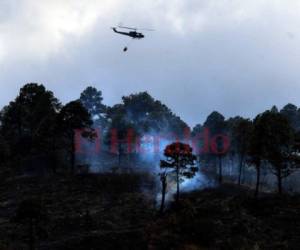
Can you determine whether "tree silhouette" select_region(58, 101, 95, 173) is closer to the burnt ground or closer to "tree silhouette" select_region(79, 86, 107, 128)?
the burnt ground

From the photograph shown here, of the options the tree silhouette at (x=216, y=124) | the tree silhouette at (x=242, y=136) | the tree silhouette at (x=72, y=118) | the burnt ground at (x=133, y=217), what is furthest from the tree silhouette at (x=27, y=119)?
the tree silhouette at (x=242, y=136)

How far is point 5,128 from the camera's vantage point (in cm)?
10738

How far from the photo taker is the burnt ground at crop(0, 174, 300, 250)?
57.4 meters

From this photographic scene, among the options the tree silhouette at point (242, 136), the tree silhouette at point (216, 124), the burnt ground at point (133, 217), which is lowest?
the burnt ground at point (133, 217)

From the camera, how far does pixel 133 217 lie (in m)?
69.2

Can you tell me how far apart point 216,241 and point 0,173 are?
49.6m

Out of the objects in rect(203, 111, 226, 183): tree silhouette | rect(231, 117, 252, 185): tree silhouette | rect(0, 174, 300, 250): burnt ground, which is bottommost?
rect(0, 174, 300, 250): burnt ground

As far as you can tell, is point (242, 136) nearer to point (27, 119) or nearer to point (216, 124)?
point (216, 124)

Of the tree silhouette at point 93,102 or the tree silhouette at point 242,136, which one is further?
the tree silhouette at point 93,102

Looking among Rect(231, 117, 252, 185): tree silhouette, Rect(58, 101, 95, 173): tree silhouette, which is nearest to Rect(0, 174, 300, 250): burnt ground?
Rect(231, 117, 252, 185): tree silhouette

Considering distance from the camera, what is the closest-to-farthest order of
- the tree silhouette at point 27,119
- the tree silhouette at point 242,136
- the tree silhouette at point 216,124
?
1. the tree silhouette at point 242,136
2. the tree silhouette at point 27,119
3. the tree silhouette at point 216,124

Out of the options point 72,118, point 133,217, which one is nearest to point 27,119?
point 72,118

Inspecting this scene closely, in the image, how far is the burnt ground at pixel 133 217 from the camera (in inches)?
2261

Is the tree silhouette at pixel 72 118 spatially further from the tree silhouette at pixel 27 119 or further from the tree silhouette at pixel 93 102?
the tree silhouette at pixel 93 102
